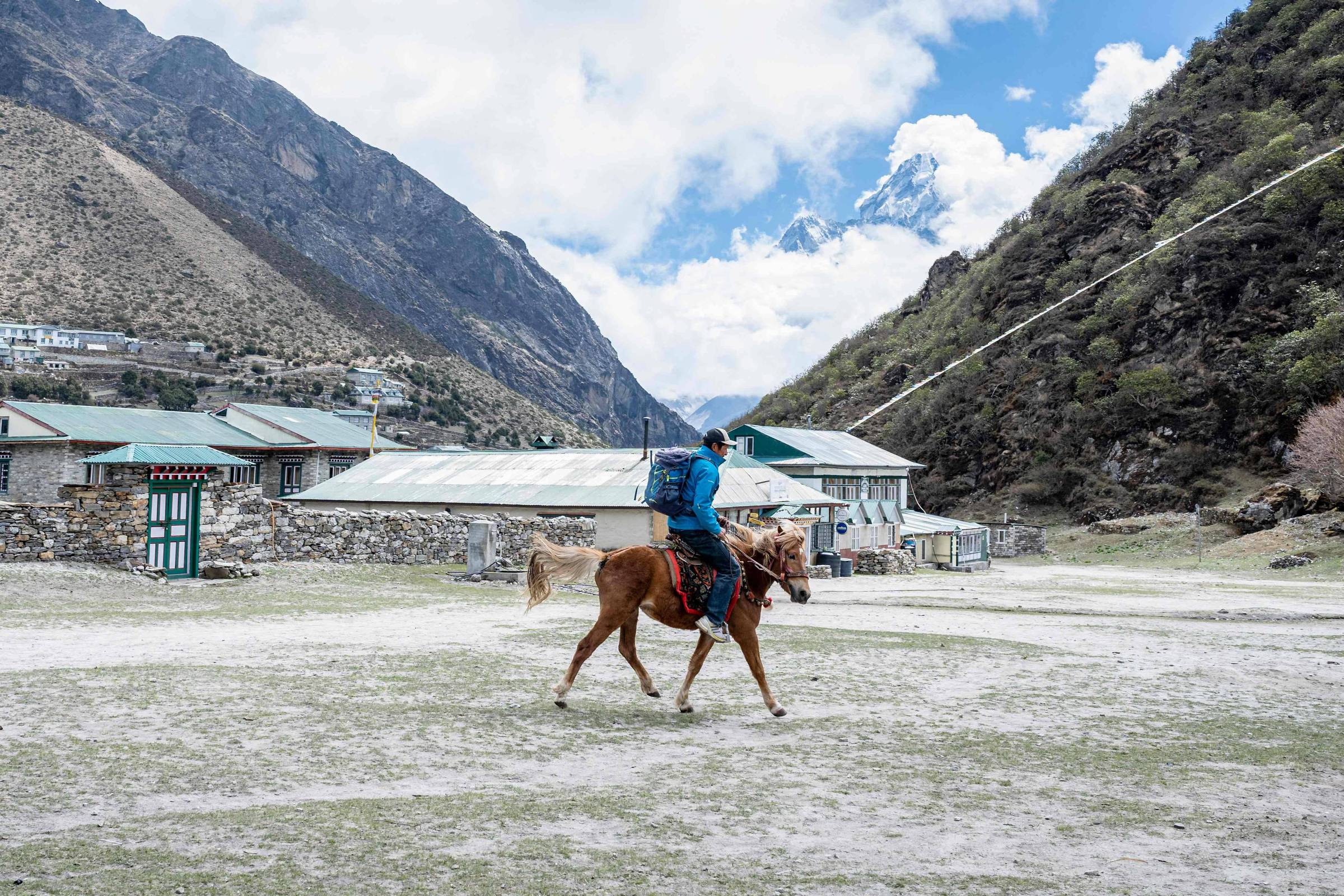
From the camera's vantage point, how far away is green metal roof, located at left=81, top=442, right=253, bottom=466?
20.5m

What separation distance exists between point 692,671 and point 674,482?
1.70m

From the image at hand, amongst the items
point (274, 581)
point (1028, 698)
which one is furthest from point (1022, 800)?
point (274, 581)

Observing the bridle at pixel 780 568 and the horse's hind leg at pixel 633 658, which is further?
the horse's hind leg at pixel 633 658

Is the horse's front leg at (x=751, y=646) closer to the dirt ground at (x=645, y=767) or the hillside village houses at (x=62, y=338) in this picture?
the dirt ground at (x=645, y=767)

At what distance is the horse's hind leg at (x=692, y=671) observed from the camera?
8797 mm

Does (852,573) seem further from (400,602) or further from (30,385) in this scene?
(30,385)

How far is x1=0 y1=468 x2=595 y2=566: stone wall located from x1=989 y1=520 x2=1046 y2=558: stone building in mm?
36843

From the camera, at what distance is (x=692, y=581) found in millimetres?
8641

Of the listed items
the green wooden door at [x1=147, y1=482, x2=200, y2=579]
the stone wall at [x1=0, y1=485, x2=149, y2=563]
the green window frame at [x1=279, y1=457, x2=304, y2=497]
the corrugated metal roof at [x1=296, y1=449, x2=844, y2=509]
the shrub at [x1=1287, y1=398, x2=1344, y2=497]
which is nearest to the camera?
the stone wall at [x1=0, y1=485, x2=149, y2=563]

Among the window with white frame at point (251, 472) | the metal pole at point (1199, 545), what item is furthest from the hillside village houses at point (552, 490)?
the metal pole at point (1199, 545)

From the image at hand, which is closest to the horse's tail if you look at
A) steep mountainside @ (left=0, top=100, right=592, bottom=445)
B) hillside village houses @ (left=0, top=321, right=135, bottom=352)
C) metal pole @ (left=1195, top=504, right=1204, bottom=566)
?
metal pole @ (left=1195, top=504, right=1204, bottom=566)

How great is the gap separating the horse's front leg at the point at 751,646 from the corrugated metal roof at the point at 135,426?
1759 inches

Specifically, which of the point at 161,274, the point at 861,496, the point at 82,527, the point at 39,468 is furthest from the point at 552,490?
the point at 161,274

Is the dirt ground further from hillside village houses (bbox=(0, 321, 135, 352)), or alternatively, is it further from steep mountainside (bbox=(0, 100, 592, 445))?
steep mountainside (bbox=(0, 100, 592, 445))
